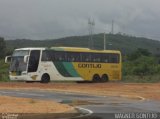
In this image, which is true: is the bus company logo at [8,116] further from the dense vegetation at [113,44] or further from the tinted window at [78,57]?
the dense vegetation at [113,44]

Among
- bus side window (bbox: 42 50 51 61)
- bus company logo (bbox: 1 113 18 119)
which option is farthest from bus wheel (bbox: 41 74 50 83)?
bus company logo (bbox: 1 113 18 119)

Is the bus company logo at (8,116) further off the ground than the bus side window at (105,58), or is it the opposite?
the bus side window at (105,58)

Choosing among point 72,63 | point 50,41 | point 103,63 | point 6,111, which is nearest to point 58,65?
point 72,63

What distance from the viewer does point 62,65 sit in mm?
46938

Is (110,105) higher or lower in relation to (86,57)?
lower

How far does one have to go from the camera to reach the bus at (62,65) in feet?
148

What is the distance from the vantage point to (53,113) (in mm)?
18062

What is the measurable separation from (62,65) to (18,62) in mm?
3892

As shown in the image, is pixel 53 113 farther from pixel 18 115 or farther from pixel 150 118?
pixel 150 118

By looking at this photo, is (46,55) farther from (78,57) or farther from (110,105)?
(110,105)

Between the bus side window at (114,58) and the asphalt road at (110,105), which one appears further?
the bus side window at (114,58)

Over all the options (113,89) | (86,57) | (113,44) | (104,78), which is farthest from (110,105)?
(113,44)

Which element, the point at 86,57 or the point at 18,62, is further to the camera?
the point at 86,57

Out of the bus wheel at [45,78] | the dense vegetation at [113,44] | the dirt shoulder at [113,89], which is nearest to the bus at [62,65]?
the bus wheel at [45,78]
